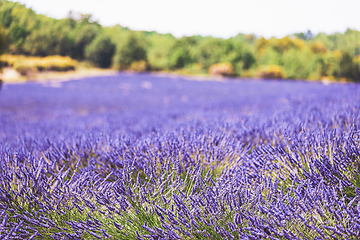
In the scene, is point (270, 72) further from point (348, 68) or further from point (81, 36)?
point (81, 36)

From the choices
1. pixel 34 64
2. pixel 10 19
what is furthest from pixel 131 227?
pixel 34 64

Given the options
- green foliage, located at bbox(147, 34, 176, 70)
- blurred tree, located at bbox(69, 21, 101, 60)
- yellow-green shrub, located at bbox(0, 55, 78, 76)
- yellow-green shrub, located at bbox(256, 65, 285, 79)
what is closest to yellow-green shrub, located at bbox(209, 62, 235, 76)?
yellow-green shrub, located at bbox(256, 65, 285, 79)

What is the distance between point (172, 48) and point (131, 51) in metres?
3.52

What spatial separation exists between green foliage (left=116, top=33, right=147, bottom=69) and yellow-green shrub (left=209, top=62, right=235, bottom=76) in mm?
3557

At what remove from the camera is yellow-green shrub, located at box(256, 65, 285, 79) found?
37.7ft

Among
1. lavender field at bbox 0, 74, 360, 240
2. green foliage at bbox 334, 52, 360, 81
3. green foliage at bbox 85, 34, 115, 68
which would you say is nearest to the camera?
lavender field at bbox 0, 74, 360, 240

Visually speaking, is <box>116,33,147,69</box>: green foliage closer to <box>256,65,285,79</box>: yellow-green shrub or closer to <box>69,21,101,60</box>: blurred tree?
<box>69,21,101,60</box>: blurred tree

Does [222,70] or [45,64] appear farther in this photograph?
[222,70]

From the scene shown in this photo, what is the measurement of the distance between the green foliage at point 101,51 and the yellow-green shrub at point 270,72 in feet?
23.2

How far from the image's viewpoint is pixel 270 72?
38.7ft

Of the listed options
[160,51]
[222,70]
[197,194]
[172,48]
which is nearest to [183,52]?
[172,48]

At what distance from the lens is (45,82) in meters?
7.49

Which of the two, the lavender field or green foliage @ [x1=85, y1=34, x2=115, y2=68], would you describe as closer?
the lavender field

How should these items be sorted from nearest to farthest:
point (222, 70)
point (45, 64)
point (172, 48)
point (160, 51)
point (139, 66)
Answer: point (45, 64)
point (139, 66)
point (160, 51)
point (172, 48)
point (222, 70)
